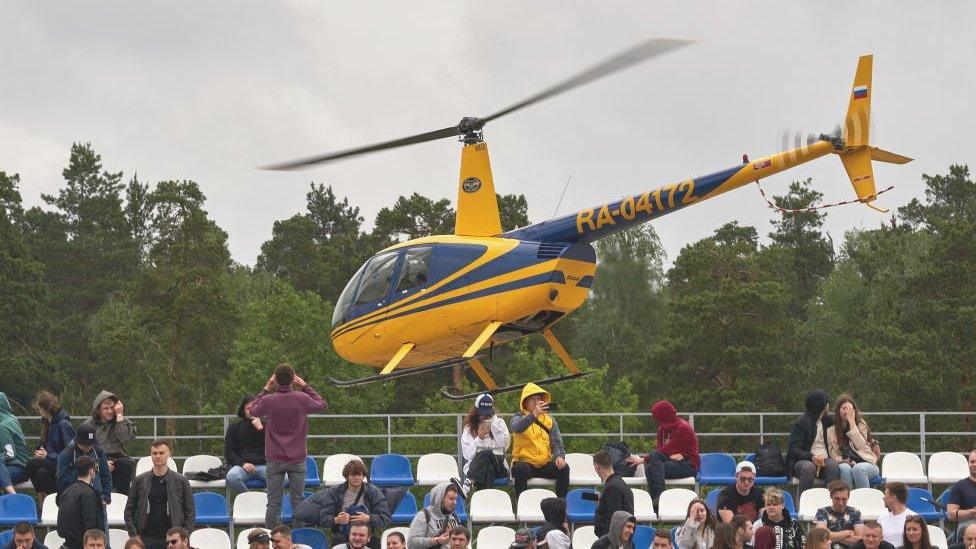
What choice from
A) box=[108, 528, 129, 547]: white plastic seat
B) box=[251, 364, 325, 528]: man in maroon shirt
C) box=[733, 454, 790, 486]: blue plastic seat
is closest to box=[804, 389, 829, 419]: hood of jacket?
box=[733, 454, 790, 486]: blue plastic seat

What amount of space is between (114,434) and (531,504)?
14.3 feet

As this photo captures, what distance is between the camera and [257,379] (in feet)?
198

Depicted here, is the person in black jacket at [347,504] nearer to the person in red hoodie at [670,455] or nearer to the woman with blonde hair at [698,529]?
the woman with blonde hair at [698,529]

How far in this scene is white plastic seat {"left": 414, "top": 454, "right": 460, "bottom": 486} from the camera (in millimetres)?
18875

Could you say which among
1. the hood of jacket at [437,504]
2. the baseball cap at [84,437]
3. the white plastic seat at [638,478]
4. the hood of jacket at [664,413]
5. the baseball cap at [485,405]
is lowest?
the hood of jacket at [437,504]

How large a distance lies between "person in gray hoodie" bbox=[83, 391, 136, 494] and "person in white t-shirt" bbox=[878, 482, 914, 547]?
24.3 ft

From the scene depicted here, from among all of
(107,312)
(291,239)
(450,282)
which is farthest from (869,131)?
(291,239)

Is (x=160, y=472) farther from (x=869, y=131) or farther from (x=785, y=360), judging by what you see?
(x=785, y=360)

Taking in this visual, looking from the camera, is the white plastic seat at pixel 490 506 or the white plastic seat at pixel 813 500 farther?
the white plastic seat at pixel 490 506

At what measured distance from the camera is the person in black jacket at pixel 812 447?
17766 millimetres

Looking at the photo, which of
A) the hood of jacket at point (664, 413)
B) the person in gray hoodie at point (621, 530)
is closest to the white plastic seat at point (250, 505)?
the hood of jacket at point (664, 413)

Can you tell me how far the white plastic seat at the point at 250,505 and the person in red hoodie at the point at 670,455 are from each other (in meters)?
3.90

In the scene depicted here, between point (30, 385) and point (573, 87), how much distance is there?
1657 inches

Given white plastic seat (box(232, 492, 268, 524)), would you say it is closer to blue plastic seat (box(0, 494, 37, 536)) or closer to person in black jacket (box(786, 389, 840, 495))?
blue plastic seat (box(0, 494, 37, 536))
